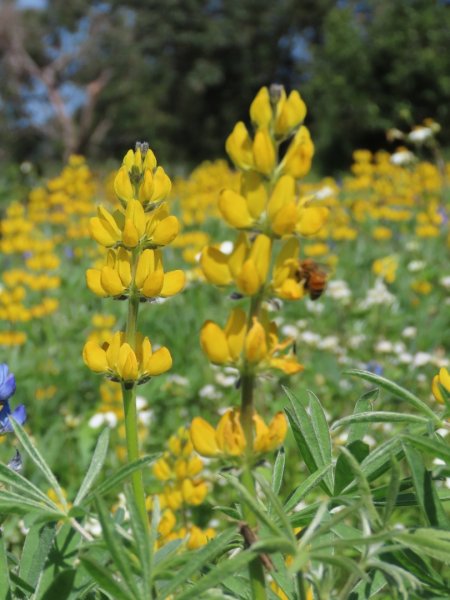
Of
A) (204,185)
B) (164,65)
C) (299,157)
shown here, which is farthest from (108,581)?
(164,65)

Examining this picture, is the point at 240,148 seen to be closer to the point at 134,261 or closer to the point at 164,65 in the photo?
the point at 134,261

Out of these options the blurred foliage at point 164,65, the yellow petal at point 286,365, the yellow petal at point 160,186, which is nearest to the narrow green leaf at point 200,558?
the yellow petal at point 286,365

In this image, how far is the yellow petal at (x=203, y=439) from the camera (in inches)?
Result: 22.7

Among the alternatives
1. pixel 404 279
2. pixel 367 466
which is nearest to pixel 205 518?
pixel 367 466

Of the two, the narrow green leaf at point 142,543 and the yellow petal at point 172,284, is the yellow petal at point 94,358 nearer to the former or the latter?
the yellow petal at point 172,284

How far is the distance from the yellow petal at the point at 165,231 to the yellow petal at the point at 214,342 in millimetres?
203

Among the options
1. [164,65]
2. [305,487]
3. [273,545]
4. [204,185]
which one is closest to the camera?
[273,545]

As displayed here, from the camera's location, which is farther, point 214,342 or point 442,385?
point 442,385

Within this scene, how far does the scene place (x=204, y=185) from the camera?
6746mm

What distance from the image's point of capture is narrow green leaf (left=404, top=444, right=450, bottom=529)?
65 cm

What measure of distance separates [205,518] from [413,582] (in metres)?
1.64

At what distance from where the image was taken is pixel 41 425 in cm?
261

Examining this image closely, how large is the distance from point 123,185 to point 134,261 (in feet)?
0.25

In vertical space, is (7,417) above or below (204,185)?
above
